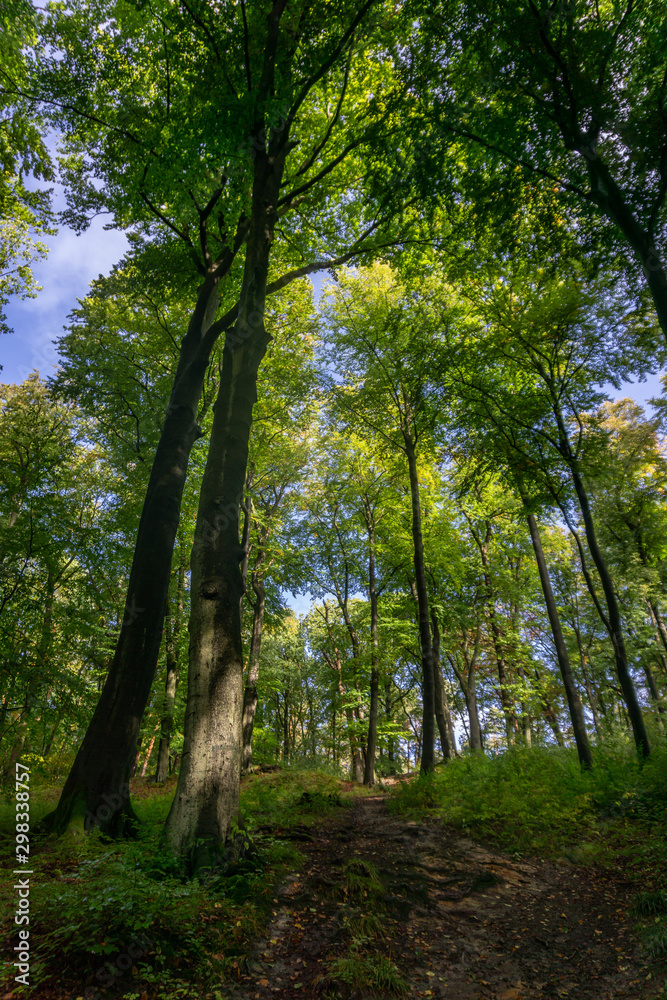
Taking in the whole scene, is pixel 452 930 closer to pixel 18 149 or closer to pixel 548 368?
pixel 548 368

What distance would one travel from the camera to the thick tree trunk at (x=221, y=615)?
4332 mm

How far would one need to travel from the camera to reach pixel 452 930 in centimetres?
394

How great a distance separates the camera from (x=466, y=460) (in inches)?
522

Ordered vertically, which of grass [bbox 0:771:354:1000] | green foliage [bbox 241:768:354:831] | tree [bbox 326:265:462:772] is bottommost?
grass [bbox 0:771:354:1000]

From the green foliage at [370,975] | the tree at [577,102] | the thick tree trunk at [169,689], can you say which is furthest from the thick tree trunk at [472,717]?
the tree at [577,102]

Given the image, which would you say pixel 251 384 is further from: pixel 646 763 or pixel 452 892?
pixel 646 763

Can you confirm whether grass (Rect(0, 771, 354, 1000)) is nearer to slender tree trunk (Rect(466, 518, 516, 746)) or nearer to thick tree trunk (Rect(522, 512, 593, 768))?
thick tree trunk (Rect(522, 512, 593, 768))

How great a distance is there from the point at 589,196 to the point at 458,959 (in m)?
8.13

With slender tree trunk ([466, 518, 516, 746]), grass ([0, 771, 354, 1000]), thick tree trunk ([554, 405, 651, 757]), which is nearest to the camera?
grass ([0, 771, 354, 1000])

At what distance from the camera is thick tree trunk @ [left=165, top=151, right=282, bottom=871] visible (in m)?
4.33

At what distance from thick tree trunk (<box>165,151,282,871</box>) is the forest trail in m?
1.04

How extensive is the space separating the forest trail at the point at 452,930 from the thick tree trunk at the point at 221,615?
3.43 feet

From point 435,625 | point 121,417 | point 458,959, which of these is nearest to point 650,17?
point 458,959

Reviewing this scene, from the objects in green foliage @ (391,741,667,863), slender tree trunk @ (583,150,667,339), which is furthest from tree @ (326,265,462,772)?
slender tree trunk @ (583,150,667,339)
